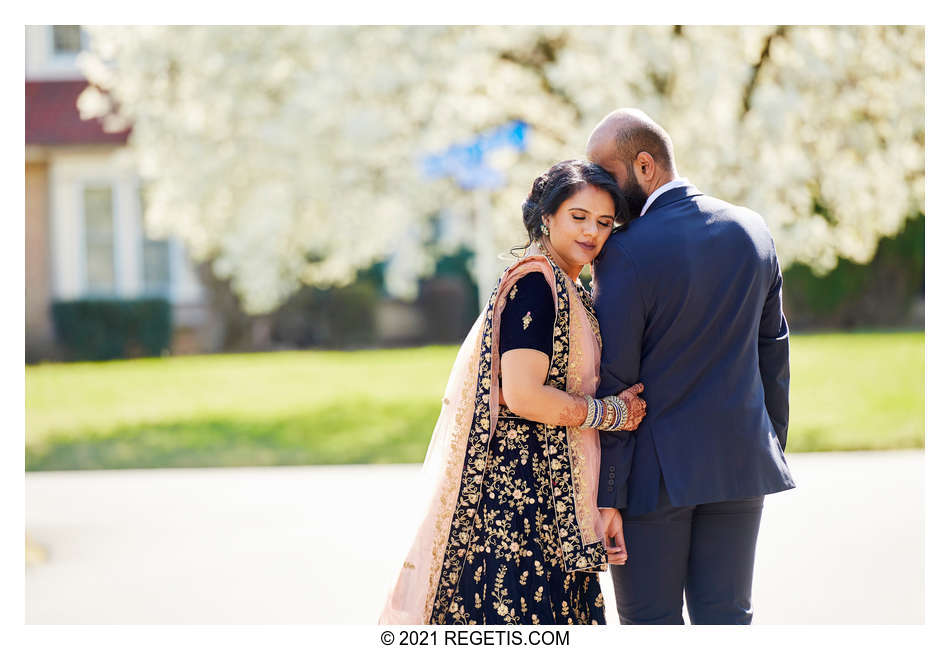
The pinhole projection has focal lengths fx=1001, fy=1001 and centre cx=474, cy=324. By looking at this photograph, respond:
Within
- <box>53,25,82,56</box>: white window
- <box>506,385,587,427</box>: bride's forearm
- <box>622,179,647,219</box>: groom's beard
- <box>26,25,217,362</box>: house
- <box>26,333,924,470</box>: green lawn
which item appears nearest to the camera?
<box>506,385,587,427</box>: bride's forearm

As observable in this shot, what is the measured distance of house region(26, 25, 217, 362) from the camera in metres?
17.7

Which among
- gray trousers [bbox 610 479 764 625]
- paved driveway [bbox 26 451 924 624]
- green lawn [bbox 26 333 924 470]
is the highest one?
gray trousers [bbox 610 479 764 625]

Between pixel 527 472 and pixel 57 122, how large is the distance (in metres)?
17.0

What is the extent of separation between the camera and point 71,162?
59.2 feet

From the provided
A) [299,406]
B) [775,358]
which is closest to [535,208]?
[775,358]

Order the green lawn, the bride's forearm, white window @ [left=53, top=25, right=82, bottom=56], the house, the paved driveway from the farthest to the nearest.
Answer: white window @ [left=53, top=25, right=82, bottom=56]
the house
the green lawn
the paved driveway
the bride's forearm

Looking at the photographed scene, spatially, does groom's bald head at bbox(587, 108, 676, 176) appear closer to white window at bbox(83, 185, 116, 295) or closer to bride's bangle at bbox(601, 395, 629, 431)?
bride's bangle at bbox(601, 395, 629, 431)

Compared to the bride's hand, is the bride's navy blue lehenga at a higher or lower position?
lower

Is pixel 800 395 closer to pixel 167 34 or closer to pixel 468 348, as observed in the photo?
pixel 167 34

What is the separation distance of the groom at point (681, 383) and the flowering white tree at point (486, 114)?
19.7ft

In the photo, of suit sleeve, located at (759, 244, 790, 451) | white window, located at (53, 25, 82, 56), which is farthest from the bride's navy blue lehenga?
white window, located at (53, 25, 82, 56)

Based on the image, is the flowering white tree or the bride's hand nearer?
the bride's hand

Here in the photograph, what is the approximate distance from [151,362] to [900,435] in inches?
452
